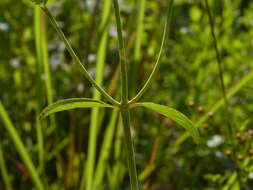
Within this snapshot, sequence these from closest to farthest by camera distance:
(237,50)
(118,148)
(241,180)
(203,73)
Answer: (241,180) < (118,148) < (203,73) < (237,50)

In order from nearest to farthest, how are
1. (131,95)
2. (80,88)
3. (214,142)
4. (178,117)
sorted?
(178,117) → (214,142) → (131,95) → (80,88)

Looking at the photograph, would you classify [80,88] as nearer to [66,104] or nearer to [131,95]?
[131,95]

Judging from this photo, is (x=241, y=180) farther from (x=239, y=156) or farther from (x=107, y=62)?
(x=107, y=62)

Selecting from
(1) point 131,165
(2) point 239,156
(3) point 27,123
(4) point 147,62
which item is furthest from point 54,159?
(1) point 131,165

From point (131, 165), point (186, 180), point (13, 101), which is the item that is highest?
point (13, 101)

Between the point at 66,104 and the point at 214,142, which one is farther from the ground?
the point at 66,104

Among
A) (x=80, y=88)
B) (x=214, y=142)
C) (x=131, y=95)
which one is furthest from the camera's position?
(x=80, y=88)

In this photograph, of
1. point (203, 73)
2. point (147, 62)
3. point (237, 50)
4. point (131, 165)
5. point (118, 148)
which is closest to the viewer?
point (131, 165)

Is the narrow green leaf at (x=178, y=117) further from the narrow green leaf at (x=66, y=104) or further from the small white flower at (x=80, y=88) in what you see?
the small white flower at (x=80, y=88)

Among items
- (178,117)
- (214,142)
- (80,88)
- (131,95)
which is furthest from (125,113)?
(80,88)

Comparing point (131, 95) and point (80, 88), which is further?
point (80, 88)
